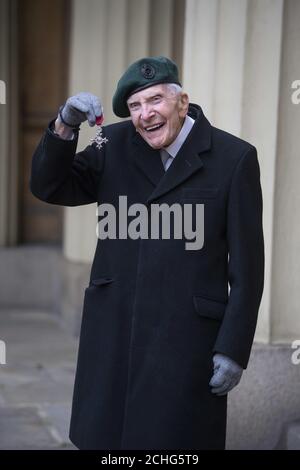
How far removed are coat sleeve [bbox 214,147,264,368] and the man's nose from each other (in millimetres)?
339

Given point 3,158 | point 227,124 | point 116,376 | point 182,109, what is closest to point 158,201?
point 182,109

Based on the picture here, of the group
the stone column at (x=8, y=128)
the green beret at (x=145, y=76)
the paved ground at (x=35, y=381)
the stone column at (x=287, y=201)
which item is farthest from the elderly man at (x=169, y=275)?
the stone column at (x=8, y=128)

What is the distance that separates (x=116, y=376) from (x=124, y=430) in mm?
177

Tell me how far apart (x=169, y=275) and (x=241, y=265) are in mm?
234

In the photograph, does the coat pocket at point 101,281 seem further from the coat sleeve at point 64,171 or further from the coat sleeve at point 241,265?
the coat sleeve at point 241,265

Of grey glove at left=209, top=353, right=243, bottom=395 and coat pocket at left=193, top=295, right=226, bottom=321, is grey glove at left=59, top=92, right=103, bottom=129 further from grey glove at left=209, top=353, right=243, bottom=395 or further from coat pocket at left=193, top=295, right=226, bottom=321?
grey glove at left=209, top=353, right=243, bottom=395

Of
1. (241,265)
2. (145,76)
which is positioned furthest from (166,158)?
(241,265)

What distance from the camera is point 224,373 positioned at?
3.10m

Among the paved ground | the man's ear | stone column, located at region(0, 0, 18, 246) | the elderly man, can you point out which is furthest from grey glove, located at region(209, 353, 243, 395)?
stone column, located at region(0, 0, 18, 246)

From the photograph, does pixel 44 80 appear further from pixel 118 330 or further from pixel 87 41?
pixel 118 330

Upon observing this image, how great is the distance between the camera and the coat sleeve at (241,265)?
3.10 metres

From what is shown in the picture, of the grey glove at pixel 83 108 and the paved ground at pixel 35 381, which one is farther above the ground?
the grey glove at pixel 83 108

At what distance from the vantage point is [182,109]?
Result: 3131 millimetres
